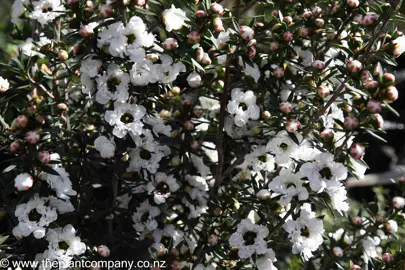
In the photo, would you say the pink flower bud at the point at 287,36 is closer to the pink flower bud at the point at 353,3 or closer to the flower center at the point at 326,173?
the pink flower bud at the point at 353,3

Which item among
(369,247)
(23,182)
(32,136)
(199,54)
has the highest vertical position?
(199,54)

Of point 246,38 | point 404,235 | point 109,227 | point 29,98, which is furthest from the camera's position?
point 404,235

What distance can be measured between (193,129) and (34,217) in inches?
26.2

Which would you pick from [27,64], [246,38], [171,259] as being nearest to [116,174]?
[171,259]

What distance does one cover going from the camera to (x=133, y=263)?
88.7 inches

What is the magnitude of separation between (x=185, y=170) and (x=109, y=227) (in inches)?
14.8

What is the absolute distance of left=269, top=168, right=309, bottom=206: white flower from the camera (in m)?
1.75

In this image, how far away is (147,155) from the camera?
6.35 feet

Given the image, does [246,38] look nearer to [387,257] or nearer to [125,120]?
[125,120]

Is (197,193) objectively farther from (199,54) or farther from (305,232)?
(199,54)

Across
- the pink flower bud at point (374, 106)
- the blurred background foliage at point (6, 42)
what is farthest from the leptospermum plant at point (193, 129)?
the blurred background foliage at point (6, 42)

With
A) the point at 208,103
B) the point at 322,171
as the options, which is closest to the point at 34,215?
the point at 208,103

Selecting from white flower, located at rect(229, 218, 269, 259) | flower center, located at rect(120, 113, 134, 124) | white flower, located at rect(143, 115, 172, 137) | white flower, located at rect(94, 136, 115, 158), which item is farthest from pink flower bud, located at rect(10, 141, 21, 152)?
white flower, located at rect(229, 218, 269, 259)

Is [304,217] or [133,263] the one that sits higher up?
[304,217]
